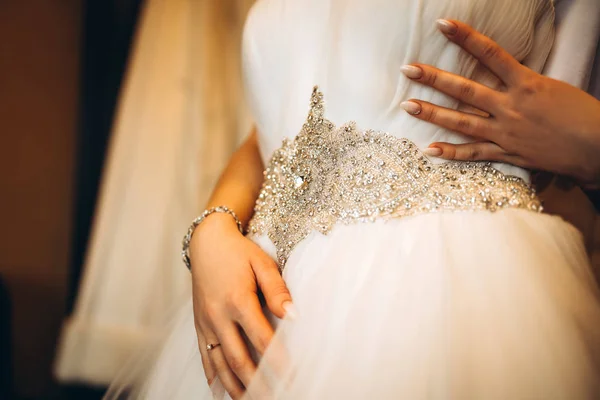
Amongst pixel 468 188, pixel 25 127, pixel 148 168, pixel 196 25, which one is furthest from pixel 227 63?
pixel 468 188

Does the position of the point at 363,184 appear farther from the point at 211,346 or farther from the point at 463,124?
the point at 211,346

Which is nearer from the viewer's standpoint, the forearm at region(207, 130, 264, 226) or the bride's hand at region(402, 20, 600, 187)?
the bride's hand at region(402, 20, 600, 187)

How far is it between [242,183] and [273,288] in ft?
0.79

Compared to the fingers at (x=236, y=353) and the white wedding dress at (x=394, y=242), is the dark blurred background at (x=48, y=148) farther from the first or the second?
the fingers at (x=236, y=353)

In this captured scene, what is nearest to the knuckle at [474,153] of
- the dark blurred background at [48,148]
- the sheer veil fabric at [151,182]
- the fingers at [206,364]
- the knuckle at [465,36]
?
the knuckle at [465,36]

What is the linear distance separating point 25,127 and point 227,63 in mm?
724

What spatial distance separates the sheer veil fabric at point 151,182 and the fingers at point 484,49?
903mm

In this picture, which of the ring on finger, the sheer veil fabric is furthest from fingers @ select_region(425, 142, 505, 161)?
the sheer veil fabric

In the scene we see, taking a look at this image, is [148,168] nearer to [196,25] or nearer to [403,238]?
[196,25]

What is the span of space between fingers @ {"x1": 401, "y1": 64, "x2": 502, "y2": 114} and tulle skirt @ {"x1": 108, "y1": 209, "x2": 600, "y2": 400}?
121 millimetres

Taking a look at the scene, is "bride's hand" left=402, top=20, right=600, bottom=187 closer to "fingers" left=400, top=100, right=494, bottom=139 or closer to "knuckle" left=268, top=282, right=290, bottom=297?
"fingers" left=400, top=100, right=494, bottom=139

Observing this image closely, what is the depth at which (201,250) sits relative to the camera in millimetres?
539

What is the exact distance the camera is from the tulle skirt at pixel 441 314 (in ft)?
1.13

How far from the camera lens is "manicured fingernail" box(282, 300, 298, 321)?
43 cm
